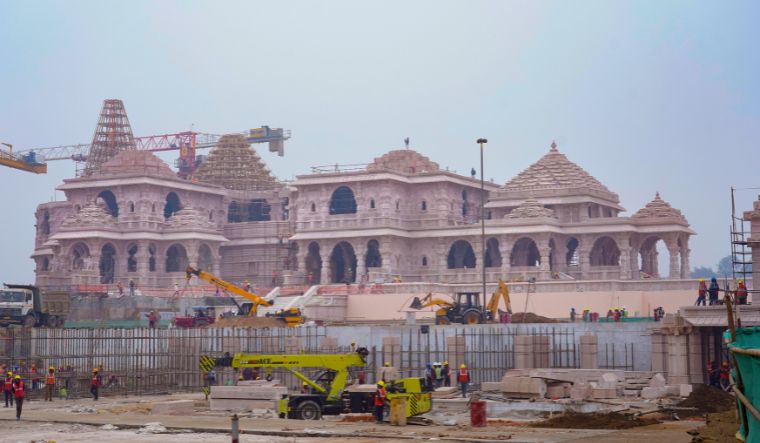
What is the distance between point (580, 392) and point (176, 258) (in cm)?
6559

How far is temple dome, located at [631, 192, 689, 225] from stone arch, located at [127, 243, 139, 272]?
37219 millimetres

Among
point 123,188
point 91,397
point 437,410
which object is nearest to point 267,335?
point 91,397

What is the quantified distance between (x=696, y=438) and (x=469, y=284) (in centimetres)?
5653

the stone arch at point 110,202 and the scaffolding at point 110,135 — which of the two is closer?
the stone arch at point 110,202

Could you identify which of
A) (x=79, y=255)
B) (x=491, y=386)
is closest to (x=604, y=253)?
(x=79, y=255)

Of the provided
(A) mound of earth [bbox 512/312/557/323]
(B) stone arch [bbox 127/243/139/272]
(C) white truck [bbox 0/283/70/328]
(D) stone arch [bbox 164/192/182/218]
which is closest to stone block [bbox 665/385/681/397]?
(A) mound of earth [bbox 512/312/557/323]

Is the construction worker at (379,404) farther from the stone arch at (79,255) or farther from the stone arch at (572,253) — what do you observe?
the stone arch at (79,255)

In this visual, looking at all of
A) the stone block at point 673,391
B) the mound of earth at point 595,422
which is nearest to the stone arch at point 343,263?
the stone block at point 673,391

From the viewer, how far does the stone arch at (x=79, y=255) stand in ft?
324

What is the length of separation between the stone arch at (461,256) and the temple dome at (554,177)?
5.84 meters

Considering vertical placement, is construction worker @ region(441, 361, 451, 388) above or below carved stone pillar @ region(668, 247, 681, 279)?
below

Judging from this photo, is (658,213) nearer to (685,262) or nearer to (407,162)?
→ (685,262)

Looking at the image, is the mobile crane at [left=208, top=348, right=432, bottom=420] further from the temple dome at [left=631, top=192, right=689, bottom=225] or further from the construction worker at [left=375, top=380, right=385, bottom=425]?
the temple dome at [left=631, top=192, right=689, bottom=225]

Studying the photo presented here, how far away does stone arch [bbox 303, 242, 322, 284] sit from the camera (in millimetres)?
96250
